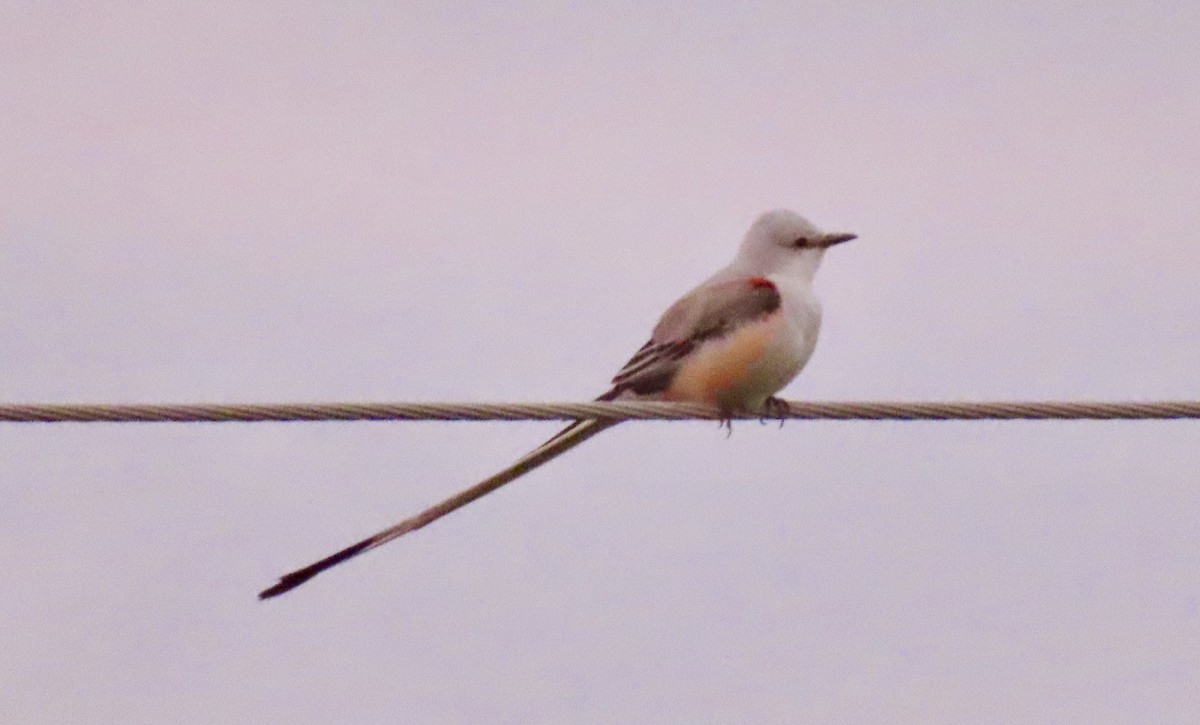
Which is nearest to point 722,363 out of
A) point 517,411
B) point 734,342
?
point 734,342

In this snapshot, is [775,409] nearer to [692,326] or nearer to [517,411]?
[692,326]

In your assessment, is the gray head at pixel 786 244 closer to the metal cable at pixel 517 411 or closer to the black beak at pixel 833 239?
the black beak at pixel 833 239

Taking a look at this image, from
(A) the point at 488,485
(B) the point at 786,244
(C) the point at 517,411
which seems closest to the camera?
(C) the point at 517,411

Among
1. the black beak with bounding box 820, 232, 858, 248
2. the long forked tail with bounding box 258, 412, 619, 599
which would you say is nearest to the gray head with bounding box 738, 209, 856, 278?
the black beak with bounding box 820, 232, 858, 248

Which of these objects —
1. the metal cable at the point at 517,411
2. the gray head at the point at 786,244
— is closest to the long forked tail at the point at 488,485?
the metal cable at the point at 517,411

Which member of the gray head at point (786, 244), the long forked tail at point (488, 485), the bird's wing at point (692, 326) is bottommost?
the long forked tail at point (488, 485)

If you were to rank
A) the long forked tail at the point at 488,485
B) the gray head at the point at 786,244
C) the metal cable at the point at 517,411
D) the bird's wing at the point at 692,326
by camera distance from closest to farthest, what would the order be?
1. the metal cable at the point at 517,411
2. the long forked tail at the point at 488,485
3. the bird's wing at the point at 692,326
4. the gray head at the point at 786,244
